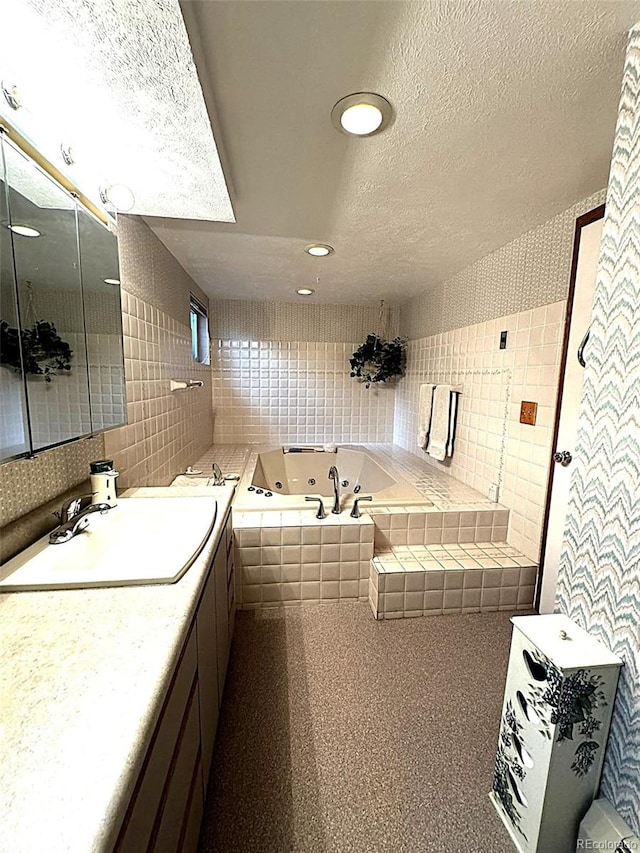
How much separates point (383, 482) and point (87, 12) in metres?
2.98

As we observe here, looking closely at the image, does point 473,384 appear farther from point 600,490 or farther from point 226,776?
point 226,776

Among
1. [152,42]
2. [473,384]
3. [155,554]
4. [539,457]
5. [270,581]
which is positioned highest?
[152,42]

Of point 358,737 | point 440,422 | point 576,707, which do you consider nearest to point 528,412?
point 440,422

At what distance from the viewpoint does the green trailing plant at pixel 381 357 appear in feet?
13.3

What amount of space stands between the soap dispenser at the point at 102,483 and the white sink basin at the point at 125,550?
0.05m

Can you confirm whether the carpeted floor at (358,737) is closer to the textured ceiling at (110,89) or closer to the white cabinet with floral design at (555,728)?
the white cabinet with floral design at (555,728)

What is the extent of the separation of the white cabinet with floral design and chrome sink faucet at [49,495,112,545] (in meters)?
1.37

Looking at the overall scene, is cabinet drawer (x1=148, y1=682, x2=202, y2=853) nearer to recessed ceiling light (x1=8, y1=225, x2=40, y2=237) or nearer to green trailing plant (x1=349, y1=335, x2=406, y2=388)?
recessed ceiling light (x1=8, y1=225, x2=40, y2=237)

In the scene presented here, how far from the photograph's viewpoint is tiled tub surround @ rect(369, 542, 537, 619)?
201 centimetres

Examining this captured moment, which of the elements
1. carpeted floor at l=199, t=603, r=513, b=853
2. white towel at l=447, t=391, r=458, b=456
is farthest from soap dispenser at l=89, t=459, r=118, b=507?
white towel at l=447, t=391, r=458, b=456

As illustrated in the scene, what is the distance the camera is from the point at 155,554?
1.09 meters

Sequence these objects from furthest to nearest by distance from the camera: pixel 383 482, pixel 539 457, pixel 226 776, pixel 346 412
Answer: pixel 346 412
pixel 383 482
pixel 539 457
pixel 226 776

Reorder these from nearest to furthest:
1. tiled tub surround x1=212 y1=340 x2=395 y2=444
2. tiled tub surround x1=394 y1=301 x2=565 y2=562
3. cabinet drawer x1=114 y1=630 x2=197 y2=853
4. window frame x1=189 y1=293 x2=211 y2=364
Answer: cabinet drawer x1=114 y1=630 x2=197 y2=853 < tiled tub surround x1=394 y1=301 x2=565 y2=562 < window frame x1=189 y1=293 x2=211 y2=364 < tiled tub surround x1=212 y1=340 x2=395 y2=444

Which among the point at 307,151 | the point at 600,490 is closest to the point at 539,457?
the point at 600,490
